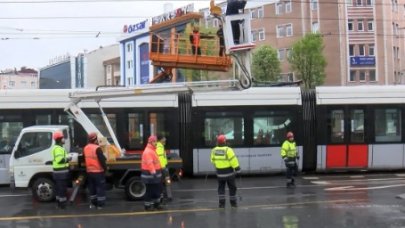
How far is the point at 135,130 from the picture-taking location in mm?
19062

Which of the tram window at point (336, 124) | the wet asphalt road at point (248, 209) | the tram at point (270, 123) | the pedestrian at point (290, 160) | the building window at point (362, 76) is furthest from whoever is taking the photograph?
the building window at point (362, 76)

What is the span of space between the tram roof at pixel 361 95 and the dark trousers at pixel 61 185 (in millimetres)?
10051

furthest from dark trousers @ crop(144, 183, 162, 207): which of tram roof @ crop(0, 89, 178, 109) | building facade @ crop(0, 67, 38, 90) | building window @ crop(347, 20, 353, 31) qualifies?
building facade @ crop(0, 67, 38, 90)

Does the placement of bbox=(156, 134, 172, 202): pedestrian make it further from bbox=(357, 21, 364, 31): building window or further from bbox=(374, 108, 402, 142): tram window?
bbox=(357, 21, 364, 31): building window

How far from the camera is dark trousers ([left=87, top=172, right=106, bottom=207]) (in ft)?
43.8

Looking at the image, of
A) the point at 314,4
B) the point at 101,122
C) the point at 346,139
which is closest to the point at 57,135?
the point at 101,122

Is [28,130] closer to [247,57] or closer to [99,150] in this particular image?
[99,150]

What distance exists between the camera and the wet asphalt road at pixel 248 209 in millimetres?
11070

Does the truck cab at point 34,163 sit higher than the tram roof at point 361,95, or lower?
lower

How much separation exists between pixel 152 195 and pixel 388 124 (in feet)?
35.7

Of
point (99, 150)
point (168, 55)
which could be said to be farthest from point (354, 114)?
point (99, 150)

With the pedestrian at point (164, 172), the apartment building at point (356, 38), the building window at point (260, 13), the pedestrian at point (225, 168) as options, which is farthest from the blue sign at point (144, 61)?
the pedestrian at point (225, 168)

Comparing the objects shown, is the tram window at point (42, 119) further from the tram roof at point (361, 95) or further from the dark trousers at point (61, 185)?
the tram roof at point (361, 95)

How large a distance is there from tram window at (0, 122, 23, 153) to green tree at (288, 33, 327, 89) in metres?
34.3
